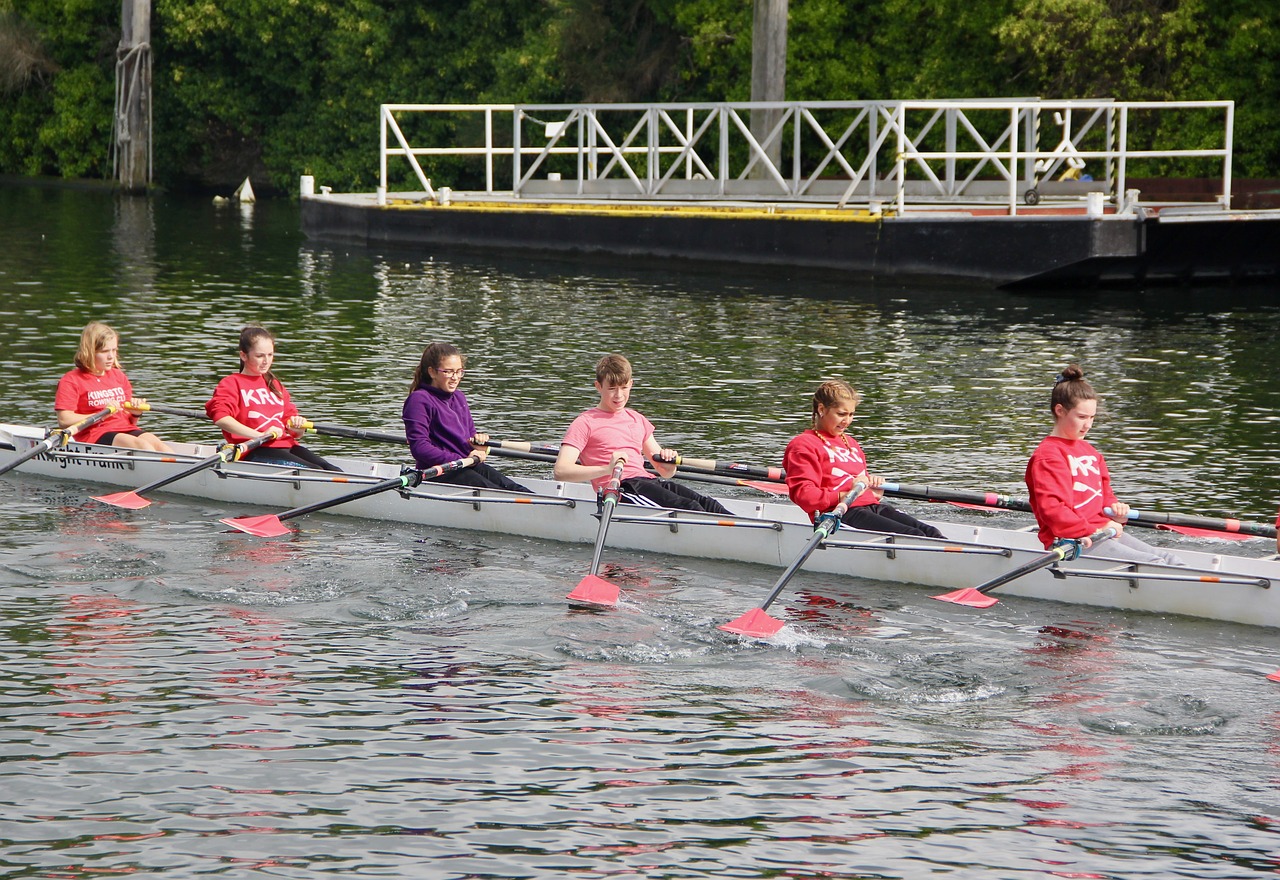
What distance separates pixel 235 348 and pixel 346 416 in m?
4.81

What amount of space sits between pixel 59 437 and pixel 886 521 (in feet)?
21.5

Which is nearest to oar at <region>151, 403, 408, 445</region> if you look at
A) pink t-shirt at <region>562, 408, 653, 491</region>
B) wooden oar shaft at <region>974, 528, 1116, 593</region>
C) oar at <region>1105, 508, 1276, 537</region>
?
pink t-shirt at <region>562, 408, 653, 491</region>

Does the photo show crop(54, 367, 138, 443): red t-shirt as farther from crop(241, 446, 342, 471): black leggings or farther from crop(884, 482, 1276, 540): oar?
crop(884, 482, 1276, 540): oar

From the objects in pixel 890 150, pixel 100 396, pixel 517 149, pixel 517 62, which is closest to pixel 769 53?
pixel 517 149

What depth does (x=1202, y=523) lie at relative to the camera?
10461 mm

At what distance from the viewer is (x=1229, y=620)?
997 cm

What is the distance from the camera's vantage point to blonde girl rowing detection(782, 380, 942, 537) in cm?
1052

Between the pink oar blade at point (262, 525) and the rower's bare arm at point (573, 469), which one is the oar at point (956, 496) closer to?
the rower's bare arm at point (573, 469)

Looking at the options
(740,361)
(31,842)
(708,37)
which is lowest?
(31,842)

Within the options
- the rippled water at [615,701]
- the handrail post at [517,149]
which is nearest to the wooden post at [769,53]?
the handrail post at [517,149]

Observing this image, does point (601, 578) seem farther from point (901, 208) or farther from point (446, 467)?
point (901, 208)

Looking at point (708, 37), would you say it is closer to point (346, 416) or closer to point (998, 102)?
point (998, 102)

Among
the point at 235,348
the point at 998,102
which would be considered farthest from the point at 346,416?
the point at 998,102

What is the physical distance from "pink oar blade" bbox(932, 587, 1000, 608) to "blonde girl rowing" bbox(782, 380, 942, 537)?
2.07ft
